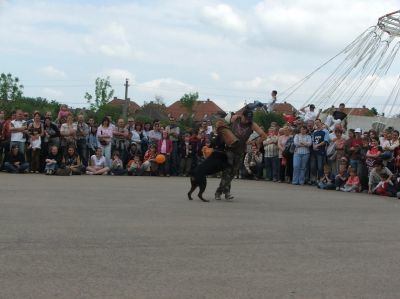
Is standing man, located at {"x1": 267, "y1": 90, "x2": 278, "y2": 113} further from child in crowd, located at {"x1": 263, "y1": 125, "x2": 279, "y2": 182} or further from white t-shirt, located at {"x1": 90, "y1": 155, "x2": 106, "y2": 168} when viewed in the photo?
white t-shirt, located at {"x1": 90, "y1": 155, "x2": 106, "y2": 168}

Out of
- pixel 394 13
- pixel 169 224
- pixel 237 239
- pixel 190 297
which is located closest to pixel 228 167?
pixel 169 224

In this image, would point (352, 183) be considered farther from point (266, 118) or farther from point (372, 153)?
point (266, 118)

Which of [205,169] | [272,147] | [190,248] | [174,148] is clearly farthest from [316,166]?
[190,248]

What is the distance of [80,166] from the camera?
19.0 meters

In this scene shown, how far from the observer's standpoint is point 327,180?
17.5 m

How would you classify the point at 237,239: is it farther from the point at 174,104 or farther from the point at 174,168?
the point at 174,104

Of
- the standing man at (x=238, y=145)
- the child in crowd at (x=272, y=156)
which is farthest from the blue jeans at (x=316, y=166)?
the standing man at (x=238, y=145)

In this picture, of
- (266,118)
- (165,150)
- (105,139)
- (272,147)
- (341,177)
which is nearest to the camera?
(341,177)

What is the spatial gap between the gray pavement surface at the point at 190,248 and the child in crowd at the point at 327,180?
433 centimetres

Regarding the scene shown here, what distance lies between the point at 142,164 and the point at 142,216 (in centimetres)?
1072

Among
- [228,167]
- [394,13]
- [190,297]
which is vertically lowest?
[190,297]

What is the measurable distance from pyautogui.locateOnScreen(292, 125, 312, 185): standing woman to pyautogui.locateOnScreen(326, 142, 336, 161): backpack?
1.91ft

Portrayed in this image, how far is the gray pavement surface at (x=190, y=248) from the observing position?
18.4 feet

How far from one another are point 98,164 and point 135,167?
123cm
